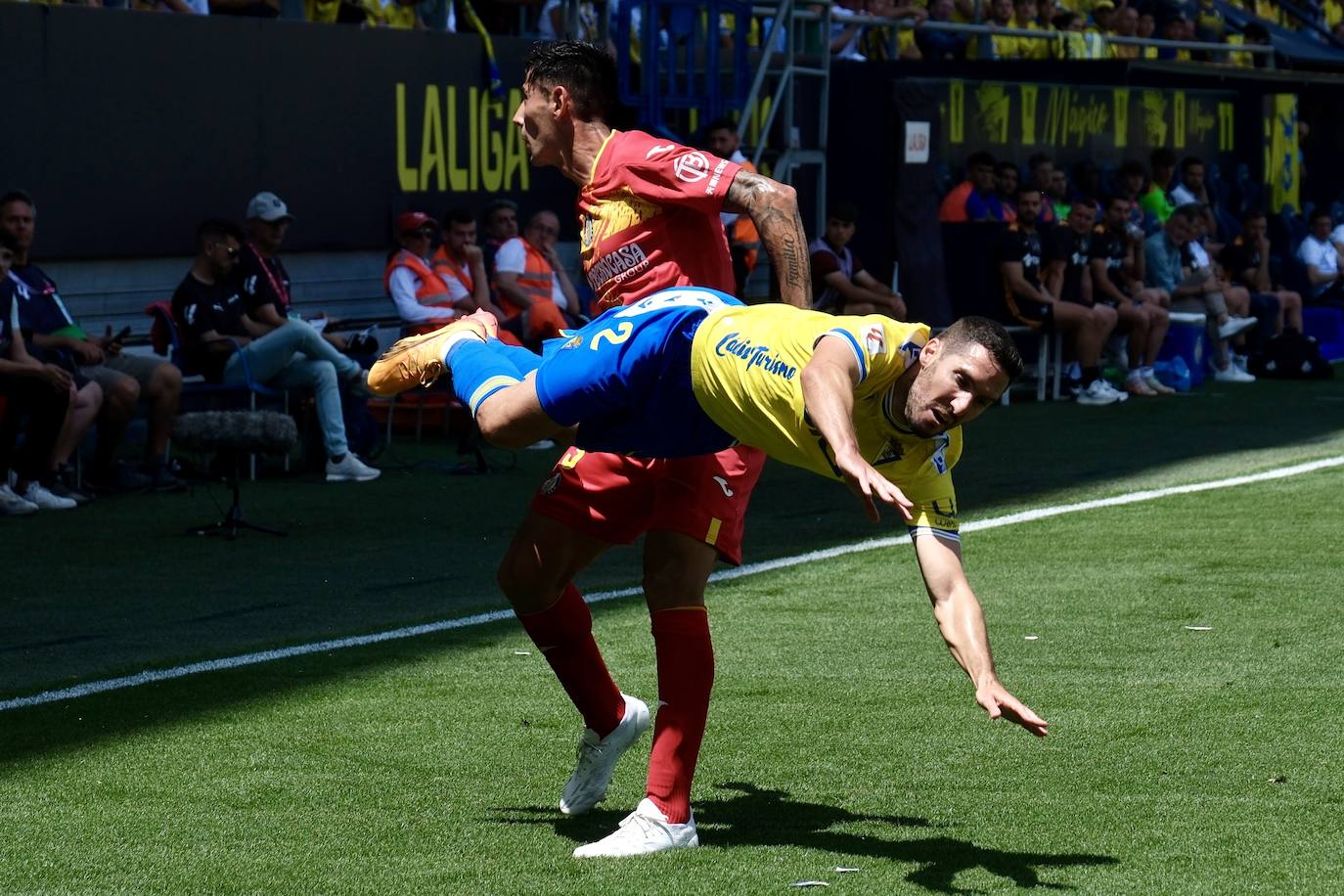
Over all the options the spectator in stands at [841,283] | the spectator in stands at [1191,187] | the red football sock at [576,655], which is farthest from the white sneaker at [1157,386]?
the red football sock at [576,655]

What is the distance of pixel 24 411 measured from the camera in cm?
1118

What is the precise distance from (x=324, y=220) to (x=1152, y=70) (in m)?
9.91

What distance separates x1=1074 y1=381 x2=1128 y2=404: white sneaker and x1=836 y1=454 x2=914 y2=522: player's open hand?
13.0m

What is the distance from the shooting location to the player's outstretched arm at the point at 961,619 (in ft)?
14.3

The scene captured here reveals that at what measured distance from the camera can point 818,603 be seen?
8.37 metres

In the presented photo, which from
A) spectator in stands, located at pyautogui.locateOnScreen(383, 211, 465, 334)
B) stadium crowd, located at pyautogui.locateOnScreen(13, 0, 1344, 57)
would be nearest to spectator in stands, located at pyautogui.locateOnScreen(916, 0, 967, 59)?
stadium crowd, located at pyautogui.locateOnScreen(13, 0, 1344, 57)

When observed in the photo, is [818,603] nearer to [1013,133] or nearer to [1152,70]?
[1013,133]

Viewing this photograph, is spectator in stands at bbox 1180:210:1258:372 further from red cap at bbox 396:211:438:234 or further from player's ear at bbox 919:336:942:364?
player's ear at bbox 919:336:942:364

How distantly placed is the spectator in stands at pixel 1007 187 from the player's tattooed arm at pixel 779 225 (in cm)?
1278

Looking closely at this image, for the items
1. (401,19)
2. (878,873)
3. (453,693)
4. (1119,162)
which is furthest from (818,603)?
(1119,162)

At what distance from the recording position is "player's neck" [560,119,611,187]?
6008mm

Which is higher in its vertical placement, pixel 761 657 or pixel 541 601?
pixel 541 601

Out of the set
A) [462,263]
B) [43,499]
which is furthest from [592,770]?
[462,263]

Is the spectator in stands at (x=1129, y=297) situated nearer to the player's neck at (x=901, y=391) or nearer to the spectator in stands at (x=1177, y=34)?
the spectator in stands at (x=1177, y=34)
